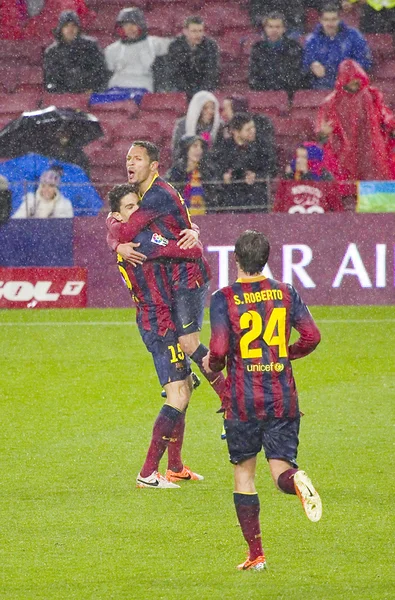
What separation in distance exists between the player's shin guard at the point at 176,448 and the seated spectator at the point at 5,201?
8424 mm

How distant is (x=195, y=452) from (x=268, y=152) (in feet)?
26.1

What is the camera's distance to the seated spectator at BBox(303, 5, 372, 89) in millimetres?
17719

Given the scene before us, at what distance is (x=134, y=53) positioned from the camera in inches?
722

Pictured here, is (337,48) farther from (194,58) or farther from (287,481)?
(287,481)

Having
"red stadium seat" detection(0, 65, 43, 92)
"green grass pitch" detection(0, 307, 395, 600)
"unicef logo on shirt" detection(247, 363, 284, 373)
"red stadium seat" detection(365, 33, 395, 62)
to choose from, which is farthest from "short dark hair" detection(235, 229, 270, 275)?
"red stadium seat" detection(0, 65, 43, 92)

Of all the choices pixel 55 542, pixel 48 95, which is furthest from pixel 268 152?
pixel 55 542

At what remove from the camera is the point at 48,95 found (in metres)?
19.0

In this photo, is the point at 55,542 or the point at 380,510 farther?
the point at 380,510

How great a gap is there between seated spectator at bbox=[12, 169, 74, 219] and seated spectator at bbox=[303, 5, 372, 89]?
4198mm

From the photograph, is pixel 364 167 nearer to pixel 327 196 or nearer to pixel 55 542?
pixel 327 196

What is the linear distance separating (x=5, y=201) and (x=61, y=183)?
0.69m

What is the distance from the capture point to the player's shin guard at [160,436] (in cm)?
748

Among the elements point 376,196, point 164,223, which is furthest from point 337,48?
point 164,223

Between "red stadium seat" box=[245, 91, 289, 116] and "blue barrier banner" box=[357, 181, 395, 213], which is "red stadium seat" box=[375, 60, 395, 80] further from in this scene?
"blue barrier banner" box=[357, 181, 395, 213]
